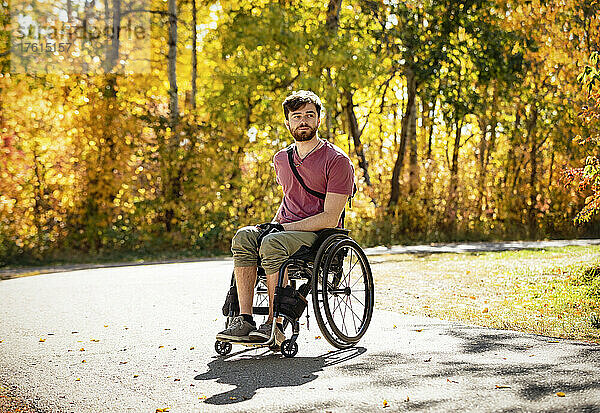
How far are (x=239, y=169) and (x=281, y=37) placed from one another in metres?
4.01

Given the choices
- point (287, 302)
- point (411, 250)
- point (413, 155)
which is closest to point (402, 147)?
point (413, 155)

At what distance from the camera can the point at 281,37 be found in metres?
19.6

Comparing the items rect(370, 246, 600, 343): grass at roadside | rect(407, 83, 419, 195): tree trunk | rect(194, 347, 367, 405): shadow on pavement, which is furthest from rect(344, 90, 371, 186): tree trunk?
rect(194, 347, 367, 405): shadow on pavement

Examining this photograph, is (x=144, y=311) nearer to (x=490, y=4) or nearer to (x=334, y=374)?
(x=334, y=374)

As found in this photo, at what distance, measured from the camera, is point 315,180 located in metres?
6.10

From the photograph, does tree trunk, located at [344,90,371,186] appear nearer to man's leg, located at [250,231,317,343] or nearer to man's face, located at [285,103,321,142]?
man's face, located at [285,103,321,142]

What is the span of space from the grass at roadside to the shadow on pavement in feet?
6.20

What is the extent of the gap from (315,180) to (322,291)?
2.78 feet

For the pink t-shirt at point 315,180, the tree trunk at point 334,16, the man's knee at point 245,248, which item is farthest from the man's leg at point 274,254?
the tree trunk at point 334,16

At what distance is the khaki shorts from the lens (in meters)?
5.64

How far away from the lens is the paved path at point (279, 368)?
14.4 feet

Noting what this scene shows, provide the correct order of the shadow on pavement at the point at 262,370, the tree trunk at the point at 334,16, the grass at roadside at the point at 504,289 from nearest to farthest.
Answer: the shadow on pavement at the point at 262,370, the grass at roadside at the point at 504,289, the tree trunk at the point at 334,16

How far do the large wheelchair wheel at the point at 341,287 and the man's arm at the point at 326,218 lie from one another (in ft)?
0.39

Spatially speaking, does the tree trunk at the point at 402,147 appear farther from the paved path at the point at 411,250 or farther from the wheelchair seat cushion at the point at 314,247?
the wheelchair seat cushion at the point at 314,247
